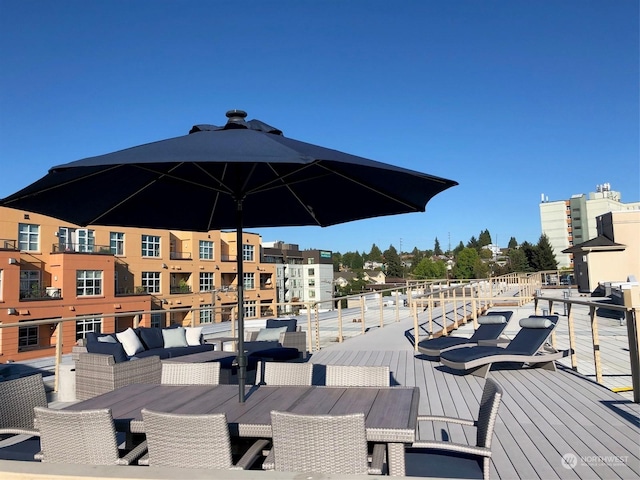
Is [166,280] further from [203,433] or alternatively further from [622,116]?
[203,433]

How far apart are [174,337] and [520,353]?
513cm

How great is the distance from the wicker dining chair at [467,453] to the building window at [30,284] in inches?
1268

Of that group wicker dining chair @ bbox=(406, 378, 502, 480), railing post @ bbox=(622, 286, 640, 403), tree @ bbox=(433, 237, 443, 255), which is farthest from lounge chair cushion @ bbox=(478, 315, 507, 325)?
tree @ bbox=(433, 237, 443, 255)

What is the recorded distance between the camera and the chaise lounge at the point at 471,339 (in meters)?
6.27

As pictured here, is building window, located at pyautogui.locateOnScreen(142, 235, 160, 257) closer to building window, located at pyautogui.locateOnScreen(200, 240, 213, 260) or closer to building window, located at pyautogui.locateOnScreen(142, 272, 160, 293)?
building window, located at pyautogui.locateOnScreen(142, 272, 160, 293)

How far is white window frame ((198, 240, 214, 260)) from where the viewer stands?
42469 millimetres

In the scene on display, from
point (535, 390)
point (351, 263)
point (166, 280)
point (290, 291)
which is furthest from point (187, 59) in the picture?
point (351, 263)

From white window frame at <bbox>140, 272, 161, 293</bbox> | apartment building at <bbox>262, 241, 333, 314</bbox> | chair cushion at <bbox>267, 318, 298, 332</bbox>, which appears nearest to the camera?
chair cushion at <bbox>267, 318, 298, 332</bbox>

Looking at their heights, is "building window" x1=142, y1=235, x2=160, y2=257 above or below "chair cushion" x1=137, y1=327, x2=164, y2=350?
above

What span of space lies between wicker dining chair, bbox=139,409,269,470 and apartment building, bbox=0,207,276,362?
2061cm

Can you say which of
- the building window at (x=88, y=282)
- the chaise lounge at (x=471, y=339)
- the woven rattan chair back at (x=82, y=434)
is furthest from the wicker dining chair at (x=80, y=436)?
the building window at (x=88, y=282)

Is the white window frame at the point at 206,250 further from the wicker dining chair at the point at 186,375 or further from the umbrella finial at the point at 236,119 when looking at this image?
the umbrella finial at the point at 236,119

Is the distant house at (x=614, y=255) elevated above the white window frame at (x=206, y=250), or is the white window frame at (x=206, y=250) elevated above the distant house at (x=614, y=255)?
the white window frame at (x=206, y=250)

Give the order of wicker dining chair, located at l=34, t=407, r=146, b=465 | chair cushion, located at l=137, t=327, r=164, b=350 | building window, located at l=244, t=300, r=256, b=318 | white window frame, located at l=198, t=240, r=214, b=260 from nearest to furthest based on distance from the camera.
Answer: wicker dining chair, located at l=34, t=407, r=146, b=465, chair cushion, located at l=137, t=327, r=164, b=350, building window, located at l=244, t=300, r=256, b=318, white window frame, located at l=198, t=240, r=214, b=260
